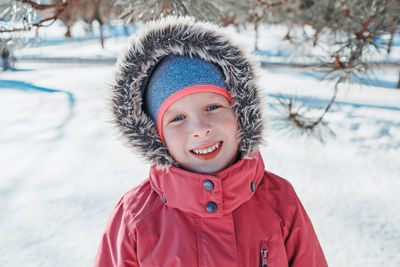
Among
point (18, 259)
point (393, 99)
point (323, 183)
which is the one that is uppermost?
point (393, 99)

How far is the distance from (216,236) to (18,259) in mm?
1111

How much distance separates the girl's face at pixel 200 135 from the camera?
824 mm

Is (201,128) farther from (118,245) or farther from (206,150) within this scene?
(118,245)

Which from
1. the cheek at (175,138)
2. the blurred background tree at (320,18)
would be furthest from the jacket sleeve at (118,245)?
the blurred background tree at (320,18)

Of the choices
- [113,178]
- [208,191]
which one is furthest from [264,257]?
[113,178]

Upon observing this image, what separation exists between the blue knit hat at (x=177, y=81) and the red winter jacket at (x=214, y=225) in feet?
0.69

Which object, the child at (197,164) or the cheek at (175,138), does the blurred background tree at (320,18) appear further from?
the cheek at (175,138)

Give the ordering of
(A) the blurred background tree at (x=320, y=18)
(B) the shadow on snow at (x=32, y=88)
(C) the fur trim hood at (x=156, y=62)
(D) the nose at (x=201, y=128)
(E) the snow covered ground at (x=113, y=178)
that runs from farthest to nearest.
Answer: (B) the shadow on snow at (x=32, y=88), (E) the snow covered ground at (x=113, y=178), (A) the blurred background tree at (x=320, y=18), (C) the fur trim hood at (x=156, y=62), (D) the nose at (x=201, y=128)

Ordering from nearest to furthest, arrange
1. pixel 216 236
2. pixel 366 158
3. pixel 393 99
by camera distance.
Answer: pixel 216 236 < pixel 366 158 < pixel 393 99

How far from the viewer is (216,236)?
852mm

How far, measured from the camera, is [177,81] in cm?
85

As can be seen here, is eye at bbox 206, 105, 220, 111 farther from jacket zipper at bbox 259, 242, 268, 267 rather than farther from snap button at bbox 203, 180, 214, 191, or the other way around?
jacket zipper at bbox 259, 242, 268, 267

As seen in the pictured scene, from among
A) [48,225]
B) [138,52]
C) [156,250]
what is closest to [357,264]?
[156,250]

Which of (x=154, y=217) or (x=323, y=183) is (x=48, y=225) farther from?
(x=323, y=183)
